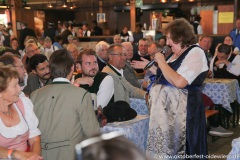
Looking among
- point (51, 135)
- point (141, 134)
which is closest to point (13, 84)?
point (51, 135)

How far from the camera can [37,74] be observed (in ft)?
12.7

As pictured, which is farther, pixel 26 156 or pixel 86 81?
pixel 86 81

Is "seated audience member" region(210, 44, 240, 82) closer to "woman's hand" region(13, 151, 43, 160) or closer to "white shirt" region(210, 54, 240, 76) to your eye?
"white shirt" region(210, 54, 240, 76)

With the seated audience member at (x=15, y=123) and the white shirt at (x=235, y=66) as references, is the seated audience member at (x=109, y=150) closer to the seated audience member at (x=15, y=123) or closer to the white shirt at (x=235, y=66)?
the seated audience member at (x=15, y=123)

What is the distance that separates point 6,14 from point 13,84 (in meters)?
16.3

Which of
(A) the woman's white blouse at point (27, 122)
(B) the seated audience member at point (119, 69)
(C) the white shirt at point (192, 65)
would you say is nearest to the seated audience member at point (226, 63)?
(B) the seated audience member at point (119, 69)

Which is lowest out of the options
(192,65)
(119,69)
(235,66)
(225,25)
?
(235,66)

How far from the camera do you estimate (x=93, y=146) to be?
2.51 feet

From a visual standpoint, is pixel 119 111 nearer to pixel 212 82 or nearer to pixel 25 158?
pixel 25 158

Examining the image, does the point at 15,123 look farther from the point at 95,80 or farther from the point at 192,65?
the point at 192,65

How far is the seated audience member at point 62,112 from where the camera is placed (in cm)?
242

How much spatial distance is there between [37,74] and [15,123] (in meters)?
1.54

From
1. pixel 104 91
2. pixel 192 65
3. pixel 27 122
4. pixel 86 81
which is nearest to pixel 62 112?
pixel 27 122

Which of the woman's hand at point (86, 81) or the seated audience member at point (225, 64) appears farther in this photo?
the seated audience member at point (225, 64)
